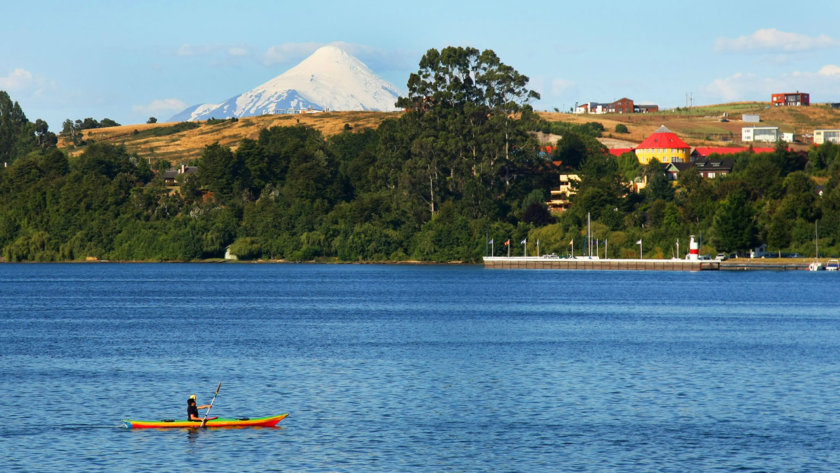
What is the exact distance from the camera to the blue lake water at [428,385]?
136 feet

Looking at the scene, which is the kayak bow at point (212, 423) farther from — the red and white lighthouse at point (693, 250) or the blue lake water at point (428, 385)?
the red and white lighthouse at point (693, 250)

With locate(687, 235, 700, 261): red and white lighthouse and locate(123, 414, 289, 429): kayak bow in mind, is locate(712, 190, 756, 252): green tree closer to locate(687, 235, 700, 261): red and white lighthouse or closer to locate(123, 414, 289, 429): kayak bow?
locate(687, 235, 700, 261): red and white lighthouse

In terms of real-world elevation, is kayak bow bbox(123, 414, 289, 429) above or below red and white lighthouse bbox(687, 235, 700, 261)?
below

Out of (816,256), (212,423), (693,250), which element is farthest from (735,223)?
(212,423)

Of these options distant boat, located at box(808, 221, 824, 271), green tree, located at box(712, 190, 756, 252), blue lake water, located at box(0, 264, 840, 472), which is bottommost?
blue lake water, located at box(0, 264, 840, 472)

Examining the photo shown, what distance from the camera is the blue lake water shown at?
4134cm

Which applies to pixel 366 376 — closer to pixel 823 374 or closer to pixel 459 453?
pixel 459 453

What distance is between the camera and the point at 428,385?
5778cm

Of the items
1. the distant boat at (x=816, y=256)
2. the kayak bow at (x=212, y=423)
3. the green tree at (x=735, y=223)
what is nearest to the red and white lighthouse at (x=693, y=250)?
the green tree at (x=735, y=223)

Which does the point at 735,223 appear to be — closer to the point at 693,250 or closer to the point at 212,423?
the point at 693,250

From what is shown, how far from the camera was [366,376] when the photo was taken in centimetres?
6044

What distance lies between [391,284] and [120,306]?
52.9 m

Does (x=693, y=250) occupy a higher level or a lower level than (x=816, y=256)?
higher

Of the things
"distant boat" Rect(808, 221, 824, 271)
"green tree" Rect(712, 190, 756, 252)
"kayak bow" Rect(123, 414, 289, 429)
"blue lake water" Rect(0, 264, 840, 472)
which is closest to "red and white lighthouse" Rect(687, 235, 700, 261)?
"green tree" Rect(712, 190, 756, 252)
